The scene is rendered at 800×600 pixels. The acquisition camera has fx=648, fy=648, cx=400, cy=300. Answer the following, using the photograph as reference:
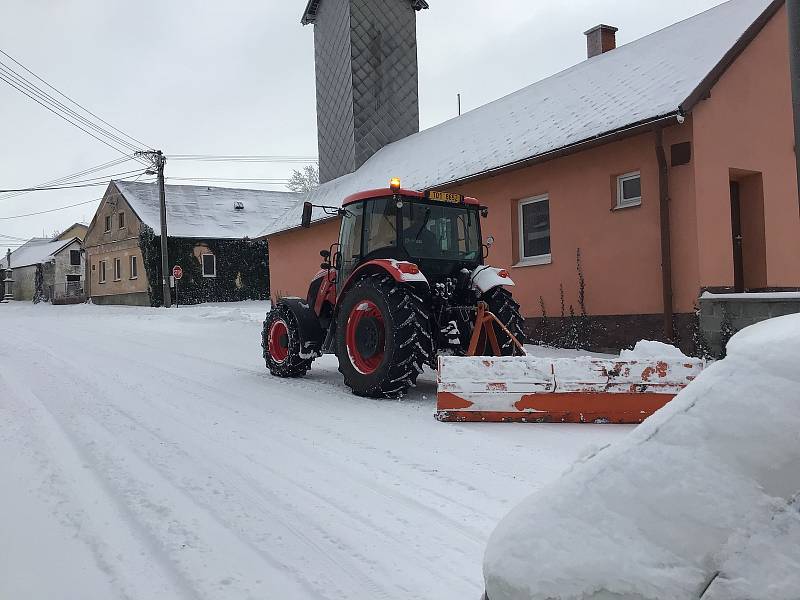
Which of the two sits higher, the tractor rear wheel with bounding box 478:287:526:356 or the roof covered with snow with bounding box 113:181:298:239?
the roof covered with snow with bounding box 113:181:298:239

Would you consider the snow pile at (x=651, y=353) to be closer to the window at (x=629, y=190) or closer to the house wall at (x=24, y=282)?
the window at (x=629, y=190)

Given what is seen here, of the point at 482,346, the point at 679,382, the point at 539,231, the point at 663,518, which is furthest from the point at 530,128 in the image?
the point at 663,518

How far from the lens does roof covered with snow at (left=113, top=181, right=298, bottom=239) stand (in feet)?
97.7

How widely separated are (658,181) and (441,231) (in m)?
3.54

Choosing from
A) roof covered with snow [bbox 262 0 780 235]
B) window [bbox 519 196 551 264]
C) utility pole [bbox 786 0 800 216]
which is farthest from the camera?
window [bbox 519 196 551 264]

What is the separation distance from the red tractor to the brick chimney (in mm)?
8882

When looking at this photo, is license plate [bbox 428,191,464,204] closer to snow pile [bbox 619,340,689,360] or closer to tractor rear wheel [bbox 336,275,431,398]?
tractor rear wheel [bbox 336,275,431,398]

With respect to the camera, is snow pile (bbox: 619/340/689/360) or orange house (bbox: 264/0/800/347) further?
orange house (bbox: 264/0/800/347)

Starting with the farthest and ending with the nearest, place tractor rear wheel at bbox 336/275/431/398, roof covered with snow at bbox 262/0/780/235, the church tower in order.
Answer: the church tower → roof covered with snow at bbox 262/0/780/235 → tractor rear wheel at bbox 336/275/431/398

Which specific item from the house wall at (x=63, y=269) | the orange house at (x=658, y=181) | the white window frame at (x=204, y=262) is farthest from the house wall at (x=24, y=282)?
the orange house at (x=658, y=181)

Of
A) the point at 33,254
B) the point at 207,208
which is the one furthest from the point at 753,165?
the point at 33,254

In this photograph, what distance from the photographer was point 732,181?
9555 mm

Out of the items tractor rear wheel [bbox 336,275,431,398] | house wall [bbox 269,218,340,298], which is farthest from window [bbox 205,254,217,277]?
tractor rear wheel [bbox 336,275,431,398]

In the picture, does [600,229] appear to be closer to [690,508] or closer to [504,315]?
[504,315]
